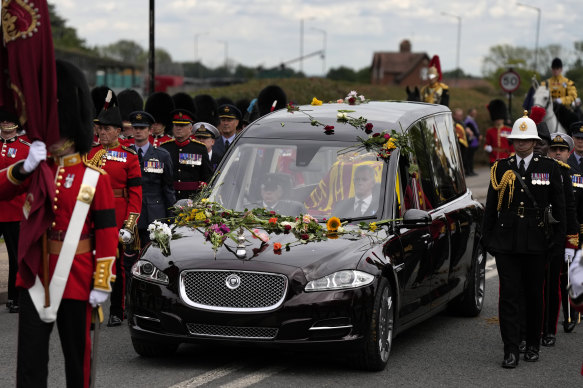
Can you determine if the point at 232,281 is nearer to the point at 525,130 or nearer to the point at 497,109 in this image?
the point at 525,130

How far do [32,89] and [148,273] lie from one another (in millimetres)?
2820

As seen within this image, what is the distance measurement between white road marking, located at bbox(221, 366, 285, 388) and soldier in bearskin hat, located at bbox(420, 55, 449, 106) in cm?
1841

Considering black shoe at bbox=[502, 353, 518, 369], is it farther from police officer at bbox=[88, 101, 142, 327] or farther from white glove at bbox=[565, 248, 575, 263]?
police officer at bbox=[88, 101, 142, 327]

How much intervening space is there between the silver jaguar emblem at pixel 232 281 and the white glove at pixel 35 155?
247cm

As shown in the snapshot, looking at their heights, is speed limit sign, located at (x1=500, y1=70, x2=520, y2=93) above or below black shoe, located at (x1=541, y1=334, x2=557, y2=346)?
below

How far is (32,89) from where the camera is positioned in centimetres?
635

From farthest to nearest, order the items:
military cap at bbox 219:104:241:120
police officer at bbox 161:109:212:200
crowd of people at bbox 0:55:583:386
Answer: military cap at bbox 219:104:241:120, police officer at bbox 161:109:212:200, crowd of people at bbox 0:55:583:386

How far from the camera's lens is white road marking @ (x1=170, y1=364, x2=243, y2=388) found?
835cm

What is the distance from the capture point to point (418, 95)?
28094 millimetres

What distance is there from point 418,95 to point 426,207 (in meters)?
17.9

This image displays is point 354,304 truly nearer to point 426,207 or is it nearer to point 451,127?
point 426,207

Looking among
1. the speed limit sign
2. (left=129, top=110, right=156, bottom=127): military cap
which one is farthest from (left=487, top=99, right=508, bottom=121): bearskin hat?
(left=129, top=110, right=156, bottom=127): military cap

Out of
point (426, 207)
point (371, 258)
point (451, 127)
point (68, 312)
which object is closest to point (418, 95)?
point (451, 127)

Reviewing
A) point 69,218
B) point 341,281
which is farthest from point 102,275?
point 341,281
